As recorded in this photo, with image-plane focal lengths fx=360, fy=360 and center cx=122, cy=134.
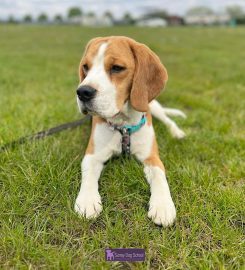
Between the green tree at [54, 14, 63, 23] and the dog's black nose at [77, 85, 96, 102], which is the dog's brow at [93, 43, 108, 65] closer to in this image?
the dog's black nose at [77, 85, 96, 102]

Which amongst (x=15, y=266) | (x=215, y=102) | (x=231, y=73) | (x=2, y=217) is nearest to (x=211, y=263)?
(x=15, y=266)

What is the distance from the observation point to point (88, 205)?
2.63 metres

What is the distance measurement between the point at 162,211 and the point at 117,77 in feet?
3.70

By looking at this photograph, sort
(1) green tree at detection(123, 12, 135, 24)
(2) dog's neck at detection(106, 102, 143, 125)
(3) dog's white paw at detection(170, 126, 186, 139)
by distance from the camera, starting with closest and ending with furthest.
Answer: (2) dog's neck at detection(106, 102, 143, 125), (3) dog's white paw at detection(170, 126, 186, 139), (1) green tree at detection(123, 12, 135, 24)

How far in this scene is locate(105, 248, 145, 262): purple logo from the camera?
224 cm

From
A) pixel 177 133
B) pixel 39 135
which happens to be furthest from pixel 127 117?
pixel 177 133

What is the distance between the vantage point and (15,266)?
2.17 meters

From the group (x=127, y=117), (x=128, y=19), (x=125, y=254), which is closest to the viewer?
(x=125, y=254)

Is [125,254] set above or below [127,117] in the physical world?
below

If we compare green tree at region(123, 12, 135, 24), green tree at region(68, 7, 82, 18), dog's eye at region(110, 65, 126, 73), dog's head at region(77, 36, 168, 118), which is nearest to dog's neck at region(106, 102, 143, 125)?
dog's head at region(77, 36, 168, 118)

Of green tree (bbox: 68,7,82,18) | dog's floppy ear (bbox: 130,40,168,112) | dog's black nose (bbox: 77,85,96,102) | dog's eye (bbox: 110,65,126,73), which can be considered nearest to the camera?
dog's black nose (bbox: 77,85,96,102)

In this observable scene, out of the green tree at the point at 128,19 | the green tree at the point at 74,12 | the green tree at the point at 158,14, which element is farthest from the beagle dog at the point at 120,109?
the green tree at the point at 74,12

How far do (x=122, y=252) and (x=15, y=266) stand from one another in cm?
65

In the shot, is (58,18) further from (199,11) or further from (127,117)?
(127,117)
